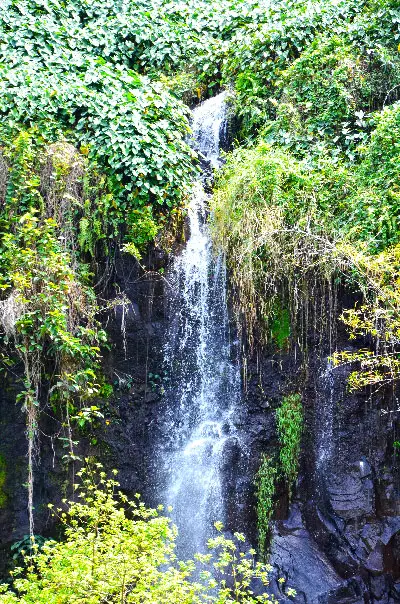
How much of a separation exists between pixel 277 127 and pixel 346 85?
1223 millimetres

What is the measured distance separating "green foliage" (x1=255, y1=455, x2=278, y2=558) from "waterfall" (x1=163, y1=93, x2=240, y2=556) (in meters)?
0.46

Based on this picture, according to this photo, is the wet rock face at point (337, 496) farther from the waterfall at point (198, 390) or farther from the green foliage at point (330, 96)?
the green foliage at point (330, 96)

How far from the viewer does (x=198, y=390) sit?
9.30 meters

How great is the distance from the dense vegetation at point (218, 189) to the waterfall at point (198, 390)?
1.38ft

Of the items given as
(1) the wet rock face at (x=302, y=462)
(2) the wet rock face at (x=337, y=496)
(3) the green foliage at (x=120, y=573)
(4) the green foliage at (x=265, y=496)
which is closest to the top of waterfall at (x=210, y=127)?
(1) the wet rock face at (x=302, y=462)

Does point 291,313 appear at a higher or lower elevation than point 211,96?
lower

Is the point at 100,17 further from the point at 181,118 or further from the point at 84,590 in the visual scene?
the point at 84,590

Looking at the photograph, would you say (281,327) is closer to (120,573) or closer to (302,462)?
→ (302,462)

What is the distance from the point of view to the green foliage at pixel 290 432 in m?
8.98

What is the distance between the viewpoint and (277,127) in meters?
11.1

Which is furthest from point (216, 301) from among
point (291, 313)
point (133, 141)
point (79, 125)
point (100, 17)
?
point (100, 17)

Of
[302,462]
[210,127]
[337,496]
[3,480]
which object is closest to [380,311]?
Result: [302,462]

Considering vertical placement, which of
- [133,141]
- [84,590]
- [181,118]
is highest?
[181,118]

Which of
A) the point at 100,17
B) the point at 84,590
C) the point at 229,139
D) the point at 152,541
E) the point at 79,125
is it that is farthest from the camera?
the point at 100,17
